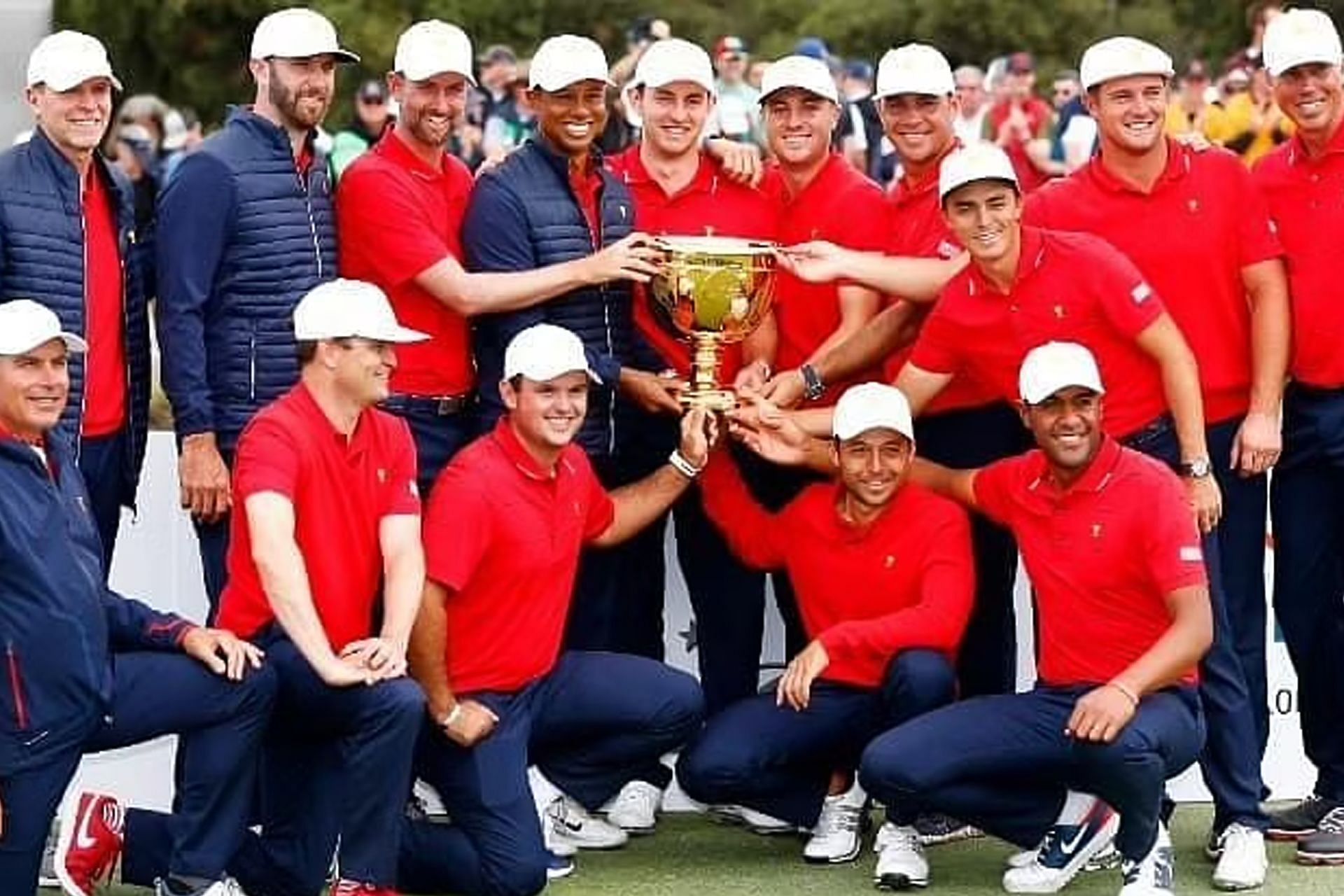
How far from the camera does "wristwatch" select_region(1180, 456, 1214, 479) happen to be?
7.86 metres

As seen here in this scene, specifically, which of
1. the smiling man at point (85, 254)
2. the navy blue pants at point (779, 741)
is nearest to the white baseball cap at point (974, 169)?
the navy blue pants at point (779, 741)

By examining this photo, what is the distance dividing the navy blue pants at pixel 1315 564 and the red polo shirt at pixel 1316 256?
0.33ft

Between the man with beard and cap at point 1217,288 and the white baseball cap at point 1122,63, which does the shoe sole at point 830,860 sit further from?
the white baseball cap at point 1122,63

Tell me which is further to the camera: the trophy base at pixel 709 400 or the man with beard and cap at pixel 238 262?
the trophy base at pixel 709 400

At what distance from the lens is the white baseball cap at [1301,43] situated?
800 centimetres

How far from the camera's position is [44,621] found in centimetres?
691

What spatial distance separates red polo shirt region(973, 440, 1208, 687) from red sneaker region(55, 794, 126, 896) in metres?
2.52

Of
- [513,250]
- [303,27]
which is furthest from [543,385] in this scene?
[303,27]

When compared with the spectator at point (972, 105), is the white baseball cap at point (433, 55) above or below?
below

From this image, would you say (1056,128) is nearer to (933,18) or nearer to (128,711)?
(933,18)

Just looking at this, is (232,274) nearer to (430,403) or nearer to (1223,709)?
(430,403)

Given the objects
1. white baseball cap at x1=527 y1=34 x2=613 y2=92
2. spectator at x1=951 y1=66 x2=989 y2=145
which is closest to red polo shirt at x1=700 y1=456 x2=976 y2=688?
white baseball cap at x1=527 y1=34 x2=613 y2=92

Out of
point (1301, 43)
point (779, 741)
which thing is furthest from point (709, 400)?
point (1301, 43)

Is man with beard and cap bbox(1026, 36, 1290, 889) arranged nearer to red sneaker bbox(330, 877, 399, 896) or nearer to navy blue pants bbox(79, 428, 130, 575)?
red sneaker bbox(330, 877, 399, 896)
